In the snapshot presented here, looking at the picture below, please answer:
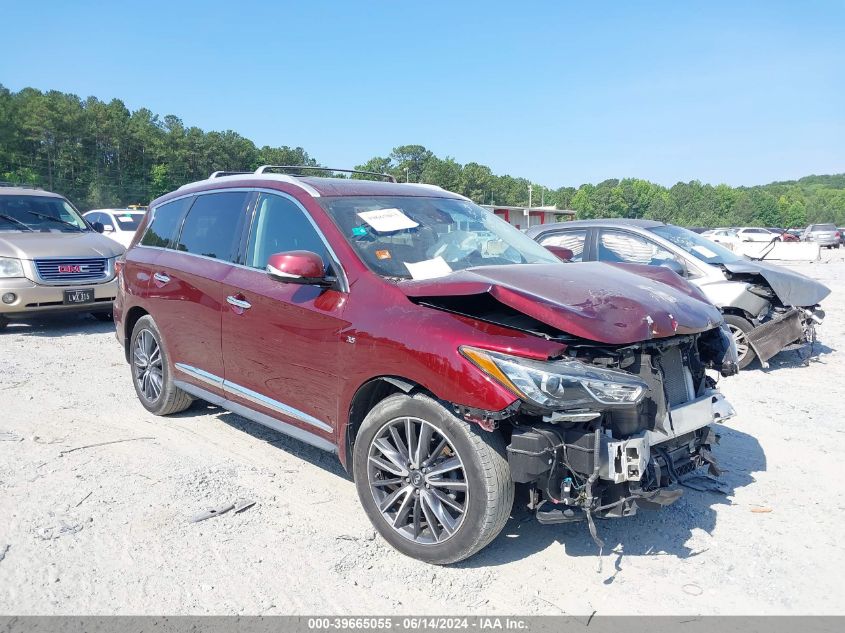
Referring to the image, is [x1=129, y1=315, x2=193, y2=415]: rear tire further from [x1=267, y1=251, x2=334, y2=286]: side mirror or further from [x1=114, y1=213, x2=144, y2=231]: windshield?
[x1=114, y1=213, x2=144, y2=231]: windshield

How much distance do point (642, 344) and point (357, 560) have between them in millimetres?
1808

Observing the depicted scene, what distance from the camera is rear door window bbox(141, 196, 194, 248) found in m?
5.36

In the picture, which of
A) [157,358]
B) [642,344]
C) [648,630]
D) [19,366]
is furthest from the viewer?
[19,366]

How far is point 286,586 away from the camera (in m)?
3.06

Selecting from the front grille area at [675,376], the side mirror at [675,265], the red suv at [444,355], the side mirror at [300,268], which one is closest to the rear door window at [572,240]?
the side mirror at [675,265]

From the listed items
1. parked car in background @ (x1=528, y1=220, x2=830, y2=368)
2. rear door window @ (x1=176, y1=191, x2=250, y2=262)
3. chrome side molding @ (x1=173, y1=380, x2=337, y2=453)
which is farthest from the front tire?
parked car in background @ (x1=528, y1=220, x2=830, y2=368)

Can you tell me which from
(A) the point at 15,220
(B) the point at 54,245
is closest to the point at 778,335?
(B) the point at 54,245

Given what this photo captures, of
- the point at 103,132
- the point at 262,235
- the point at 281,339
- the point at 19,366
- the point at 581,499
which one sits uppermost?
the point at 103,132

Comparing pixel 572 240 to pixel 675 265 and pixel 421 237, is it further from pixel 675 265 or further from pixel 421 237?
pixel 421 237

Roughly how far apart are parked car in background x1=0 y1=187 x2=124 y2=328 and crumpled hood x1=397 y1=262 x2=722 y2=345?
7.65 m

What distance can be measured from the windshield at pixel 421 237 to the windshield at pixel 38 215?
8089mm

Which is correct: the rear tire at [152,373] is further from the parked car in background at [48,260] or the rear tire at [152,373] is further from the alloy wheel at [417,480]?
the parked car in background at [48,260]

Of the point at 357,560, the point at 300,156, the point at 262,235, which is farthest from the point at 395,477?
the point at 300,156

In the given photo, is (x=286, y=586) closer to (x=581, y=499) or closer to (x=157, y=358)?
(x=581, y=499)
